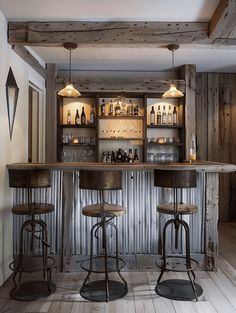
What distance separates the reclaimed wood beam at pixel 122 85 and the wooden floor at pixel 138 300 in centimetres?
290

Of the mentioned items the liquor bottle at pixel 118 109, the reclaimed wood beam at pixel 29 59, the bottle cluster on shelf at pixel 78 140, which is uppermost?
the reclaimed wood beam at pixel 29 59

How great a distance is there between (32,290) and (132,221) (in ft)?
3.85

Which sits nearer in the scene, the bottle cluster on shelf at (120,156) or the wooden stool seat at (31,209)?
the wooden stool seat at (31,209)

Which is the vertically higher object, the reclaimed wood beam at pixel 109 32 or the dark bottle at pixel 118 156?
the reclaimed wood beam at pixel 109 32

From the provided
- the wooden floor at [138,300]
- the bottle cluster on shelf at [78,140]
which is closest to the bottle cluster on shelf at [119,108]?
the bottle cluster on shelf at [78,140]

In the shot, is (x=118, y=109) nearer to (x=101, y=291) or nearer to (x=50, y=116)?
(x=50, y=116)

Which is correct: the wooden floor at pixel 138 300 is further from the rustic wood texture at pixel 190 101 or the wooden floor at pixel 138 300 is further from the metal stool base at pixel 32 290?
the rustic wood texture at pixel 190 101

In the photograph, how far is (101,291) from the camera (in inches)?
117

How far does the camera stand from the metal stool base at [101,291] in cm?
285

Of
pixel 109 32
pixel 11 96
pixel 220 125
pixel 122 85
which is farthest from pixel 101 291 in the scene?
pixel 220 125

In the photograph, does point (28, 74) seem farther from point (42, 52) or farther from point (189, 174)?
point (189, 174)

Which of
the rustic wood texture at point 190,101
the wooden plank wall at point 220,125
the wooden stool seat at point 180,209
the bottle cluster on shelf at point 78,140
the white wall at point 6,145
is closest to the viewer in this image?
the wooden stool seat at point 180,209

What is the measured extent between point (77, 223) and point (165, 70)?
3.26 meters

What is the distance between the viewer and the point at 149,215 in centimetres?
348
